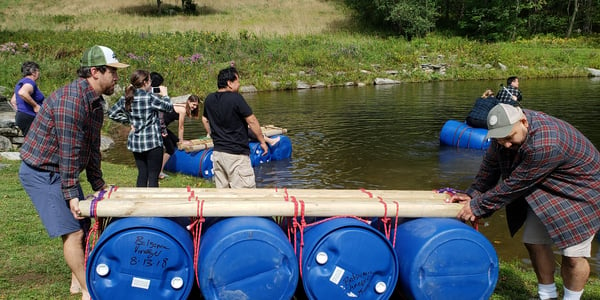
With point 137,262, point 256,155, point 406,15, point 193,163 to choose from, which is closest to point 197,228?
point 137,262

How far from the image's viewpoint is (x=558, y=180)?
3.97 m

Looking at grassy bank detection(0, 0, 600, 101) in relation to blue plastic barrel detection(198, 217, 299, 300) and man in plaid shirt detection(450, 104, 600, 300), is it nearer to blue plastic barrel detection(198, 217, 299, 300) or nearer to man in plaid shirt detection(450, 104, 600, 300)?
blue plastic barrel detection(198, 217, 299, 300)

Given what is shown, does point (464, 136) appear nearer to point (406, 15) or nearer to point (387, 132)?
point (387, 132)

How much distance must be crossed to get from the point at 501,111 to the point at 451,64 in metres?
33.5

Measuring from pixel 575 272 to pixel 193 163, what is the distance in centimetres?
764

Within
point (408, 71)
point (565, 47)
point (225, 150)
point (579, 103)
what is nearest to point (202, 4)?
point (408, 71)

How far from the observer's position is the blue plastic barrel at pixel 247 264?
3891 mm

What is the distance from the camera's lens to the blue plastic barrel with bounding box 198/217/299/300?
12.8 ft

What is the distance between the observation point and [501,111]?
13.0ft

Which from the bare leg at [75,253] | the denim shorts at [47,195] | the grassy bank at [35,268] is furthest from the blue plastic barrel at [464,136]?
the denim shorts at [47,195]

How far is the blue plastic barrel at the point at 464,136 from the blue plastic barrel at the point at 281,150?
421 cm

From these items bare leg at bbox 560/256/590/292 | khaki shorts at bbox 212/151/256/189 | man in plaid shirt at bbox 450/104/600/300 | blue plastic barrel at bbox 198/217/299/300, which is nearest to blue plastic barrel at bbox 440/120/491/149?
khaki shorts at bbox 212/151/256/189

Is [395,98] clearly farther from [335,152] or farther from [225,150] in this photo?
[225,150]

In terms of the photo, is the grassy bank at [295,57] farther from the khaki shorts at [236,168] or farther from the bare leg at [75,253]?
the bare leg at [75,253]
